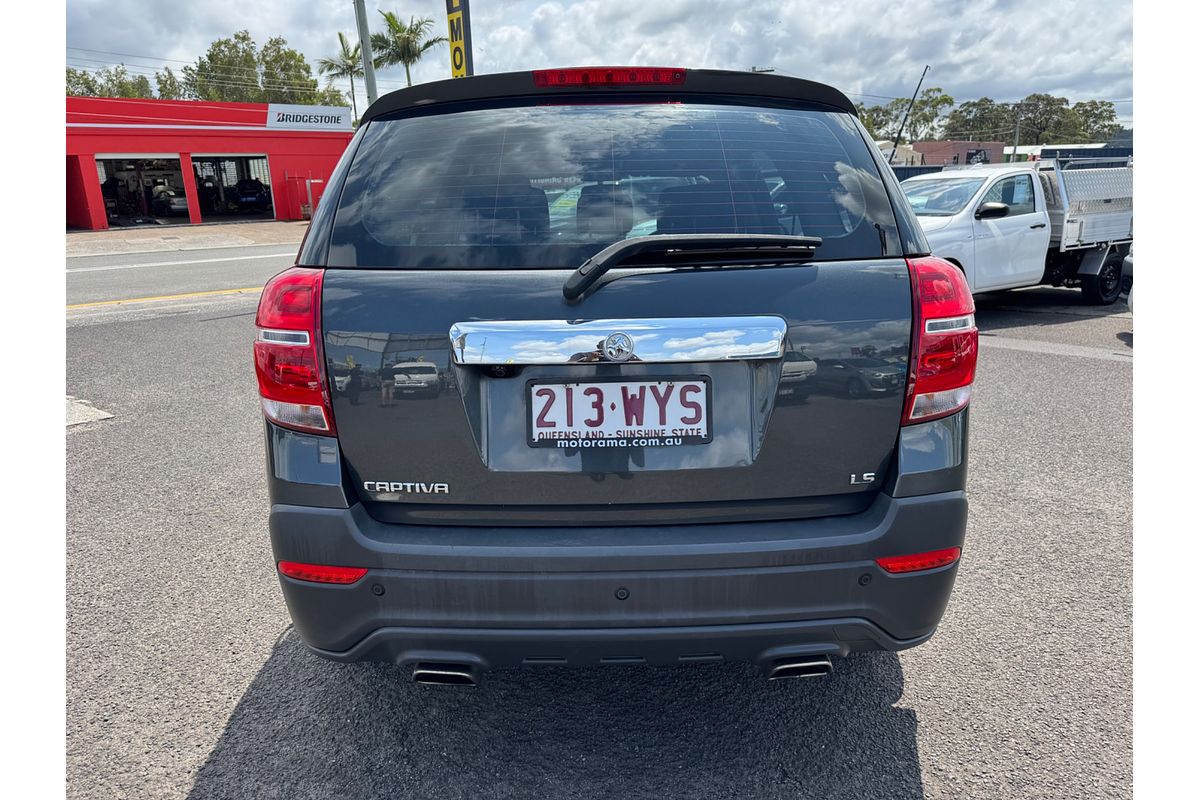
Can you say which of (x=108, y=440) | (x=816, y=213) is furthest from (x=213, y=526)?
(x=816, y=213)

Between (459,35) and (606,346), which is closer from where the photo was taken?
(606,346)

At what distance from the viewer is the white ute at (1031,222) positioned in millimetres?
9344

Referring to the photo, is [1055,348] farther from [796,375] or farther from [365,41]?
[365,41]

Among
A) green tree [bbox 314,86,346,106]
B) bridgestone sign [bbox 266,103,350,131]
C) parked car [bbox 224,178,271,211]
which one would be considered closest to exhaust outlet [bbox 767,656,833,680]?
bridgestone sign [bbox 266,103,350,131]

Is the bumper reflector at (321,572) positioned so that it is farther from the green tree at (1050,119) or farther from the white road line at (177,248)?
the green tree at (1050,119)

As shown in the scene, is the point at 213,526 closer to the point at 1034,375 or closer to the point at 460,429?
the point at 460,429

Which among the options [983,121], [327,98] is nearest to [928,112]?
[983,121]

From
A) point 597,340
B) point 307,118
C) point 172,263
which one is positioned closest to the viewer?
point 597,340

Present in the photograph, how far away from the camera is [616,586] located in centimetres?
189

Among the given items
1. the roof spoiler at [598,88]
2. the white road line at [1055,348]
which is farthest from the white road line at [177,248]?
the roof spoiler at [598,88]

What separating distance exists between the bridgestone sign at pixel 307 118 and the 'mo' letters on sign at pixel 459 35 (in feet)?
86.8

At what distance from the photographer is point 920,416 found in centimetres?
195

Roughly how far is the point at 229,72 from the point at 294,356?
8424 cm

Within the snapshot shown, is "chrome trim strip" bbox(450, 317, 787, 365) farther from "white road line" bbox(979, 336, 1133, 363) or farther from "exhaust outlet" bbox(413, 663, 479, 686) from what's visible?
"white road line" bbox(979, 336, 1133, 363)
